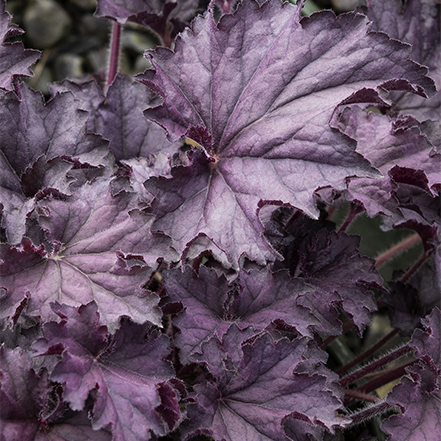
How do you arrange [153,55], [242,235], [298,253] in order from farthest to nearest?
1. [298,253]
2. [153,55]
3. [242,235]

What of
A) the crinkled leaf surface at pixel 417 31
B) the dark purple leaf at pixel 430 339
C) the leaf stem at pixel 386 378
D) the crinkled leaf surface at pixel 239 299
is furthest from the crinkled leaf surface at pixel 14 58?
the leaf stem at pixel 386 378

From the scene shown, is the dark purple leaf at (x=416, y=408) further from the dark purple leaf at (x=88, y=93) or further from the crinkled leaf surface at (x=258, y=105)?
the dark purple leaf at (x=88, y=93)

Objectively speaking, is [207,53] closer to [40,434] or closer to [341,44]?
[341,44]

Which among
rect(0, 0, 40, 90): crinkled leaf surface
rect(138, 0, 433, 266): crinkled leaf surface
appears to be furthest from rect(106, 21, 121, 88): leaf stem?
rect(138, 0, 433, 266): crinkled leaf surface

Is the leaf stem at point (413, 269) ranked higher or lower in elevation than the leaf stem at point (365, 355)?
higher

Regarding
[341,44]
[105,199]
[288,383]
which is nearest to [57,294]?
[105,199]

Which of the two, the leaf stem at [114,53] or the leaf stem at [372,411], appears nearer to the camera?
the leaf stem at [372,411]

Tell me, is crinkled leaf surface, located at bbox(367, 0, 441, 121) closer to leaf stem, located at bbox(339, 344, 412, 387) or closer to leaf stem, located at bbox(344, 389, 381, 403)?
leaf stem, located at bbox(339, 344, 412, 387)
